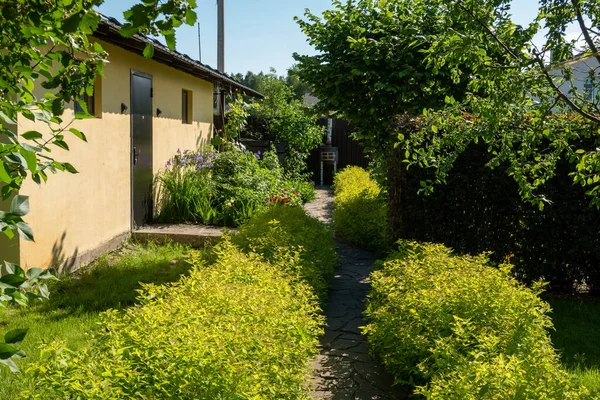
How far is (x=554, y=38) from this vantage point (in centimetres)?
293

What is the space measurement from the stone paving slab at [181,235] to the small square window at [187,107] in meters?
3.65

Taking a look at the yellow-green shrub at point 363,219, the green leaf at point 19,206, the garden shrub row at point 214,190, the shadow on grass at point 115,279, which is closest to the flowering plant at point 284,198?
the garden shrub row at point 214,190

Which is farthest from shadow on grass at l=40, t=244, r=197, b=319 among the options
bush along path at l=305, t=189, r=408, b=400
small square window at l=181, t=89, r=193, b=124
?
small square window at l=181, t=89, r=193, b=124

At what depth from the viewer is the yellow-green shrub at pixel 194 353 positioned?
2420mm

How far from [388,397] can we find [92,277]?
4.07m

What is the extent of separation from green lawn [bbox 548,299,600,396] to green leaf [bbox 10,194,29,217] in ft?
11.4

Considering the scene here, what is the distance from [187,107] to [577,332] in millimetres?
8996

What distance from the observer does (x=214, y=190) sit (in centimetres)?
991

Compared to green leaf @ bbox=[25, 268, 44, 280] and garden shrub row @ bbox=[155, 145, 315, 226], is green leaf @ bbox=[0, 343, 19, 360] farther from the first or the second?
garden shrub row @ bbox=[155, 145, 315, 226]

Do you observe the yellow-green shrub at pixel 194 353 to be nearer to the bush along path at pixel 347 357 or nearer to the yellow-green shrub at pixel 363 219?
the bush along path at pixel 347 357

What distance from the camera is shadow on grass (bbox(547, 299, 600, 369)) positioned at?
14.6 ft

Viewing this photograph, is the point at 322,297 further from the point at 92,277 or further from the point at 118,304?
the point at 92,277

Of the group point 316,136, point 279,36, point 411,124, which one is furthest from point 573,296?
point 316,136

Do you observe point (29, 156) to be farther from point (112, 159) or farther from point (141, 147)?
point (141, 147)
